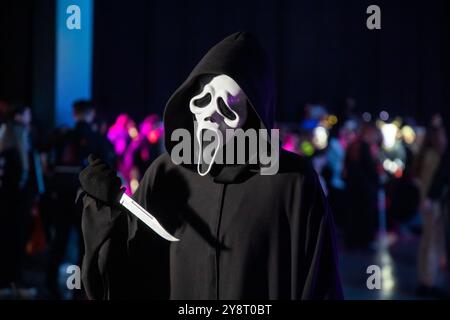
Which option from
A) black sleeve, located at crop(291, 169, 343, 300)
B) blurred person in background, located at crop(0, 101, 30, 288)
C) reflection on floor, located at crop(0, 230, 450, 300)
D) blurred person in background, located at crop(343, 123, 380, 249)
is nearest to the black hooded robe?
black sleeve, located at crop(291, 169, 343, 300)

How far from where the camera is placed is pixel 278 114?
34.4ft

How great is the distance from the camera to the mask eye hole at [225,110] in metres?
1.86

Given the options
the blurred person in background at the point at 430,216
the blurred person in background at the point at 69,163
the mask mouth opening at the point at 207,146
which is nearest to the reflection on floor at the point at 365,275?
the blurred person in background at the point at 430,216

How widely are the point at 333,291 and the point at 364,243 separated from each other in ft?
19.6

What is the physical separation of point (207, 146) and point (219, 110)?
0.11 metres

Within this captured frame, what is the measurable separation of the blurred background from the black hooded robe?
89.5 inches

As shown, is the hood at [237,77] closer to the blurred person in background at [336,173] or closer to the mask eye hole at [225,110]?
the mask eye hole at [225,110]

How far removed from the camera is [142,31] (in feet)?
29.3

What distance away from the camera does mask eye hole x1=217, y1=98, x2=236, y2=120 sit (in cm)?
186

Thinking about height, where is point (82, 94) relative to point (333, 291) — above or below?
above

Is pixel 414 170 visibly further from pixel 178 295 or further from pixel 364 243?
pixel 178 295

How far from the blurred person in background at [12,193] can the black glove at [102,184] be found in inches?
135

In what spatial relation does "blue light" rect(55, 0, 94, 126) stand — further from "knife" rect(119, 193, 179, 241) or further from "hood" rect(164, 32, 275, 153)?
"knife" rect(119, 193, 179, 241)

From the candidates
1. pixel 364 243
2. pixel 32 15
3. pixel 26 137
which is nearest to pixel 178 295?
pixel 26 137
